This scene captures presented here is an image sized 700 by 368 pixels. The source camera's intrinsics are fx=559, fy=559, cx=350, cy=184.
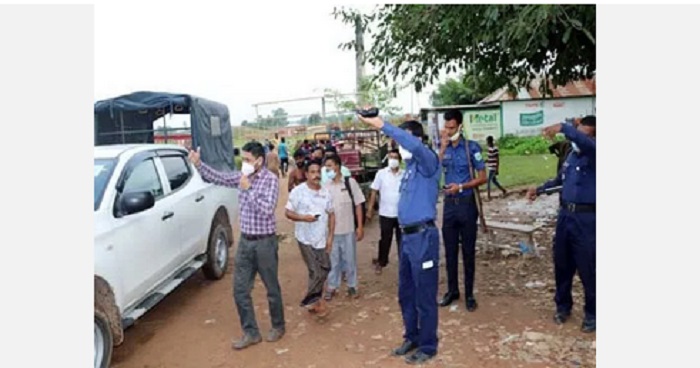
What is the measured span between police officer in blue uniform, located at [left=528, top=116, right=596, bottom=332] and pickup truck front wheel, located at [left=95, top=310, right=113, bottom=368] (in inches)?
137

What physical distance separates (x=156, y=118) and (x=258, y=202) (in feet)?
21.4

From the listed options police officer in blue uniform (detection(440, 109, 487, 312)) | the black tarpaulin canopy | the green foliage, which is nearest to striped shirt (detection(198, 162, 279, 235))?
police officer in blue uniform (detection(440, 109, 487, 312))

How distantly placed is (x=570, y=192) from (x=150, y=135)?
7634mm

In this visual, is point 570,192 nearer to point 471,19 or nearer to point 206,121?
point 471,19

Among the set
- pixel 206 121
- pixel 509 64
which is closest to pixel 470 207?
pixel 509 64

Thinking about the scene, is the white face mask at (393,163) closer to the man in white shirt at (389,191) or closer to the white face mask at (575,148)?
the man in white shirt at (389,191)

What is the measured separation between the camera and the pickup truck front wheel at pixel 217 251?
6.27 metres

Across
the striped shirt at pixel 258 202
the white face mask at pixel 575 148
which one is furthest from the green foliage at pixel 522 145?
the striped shirt at pixel 258 202

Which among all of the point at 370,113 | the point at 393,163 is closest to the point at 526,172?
the point at 393,163

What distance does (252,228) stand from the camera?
4.32m

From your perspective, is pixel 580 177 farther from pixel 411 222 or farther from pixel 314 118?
pixel 314 118

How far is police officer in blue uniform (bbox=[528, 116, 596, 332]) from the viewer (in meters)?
4.45

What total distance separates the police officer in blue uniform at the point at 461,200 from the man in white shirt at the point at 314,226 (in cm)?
108

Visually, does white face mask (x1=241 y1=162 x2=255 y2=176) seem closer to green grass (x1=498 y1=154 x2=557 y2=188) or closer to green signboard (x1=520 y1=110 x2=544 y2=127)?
green grass (x1=498 y1=154 x2=557 y2=188)
